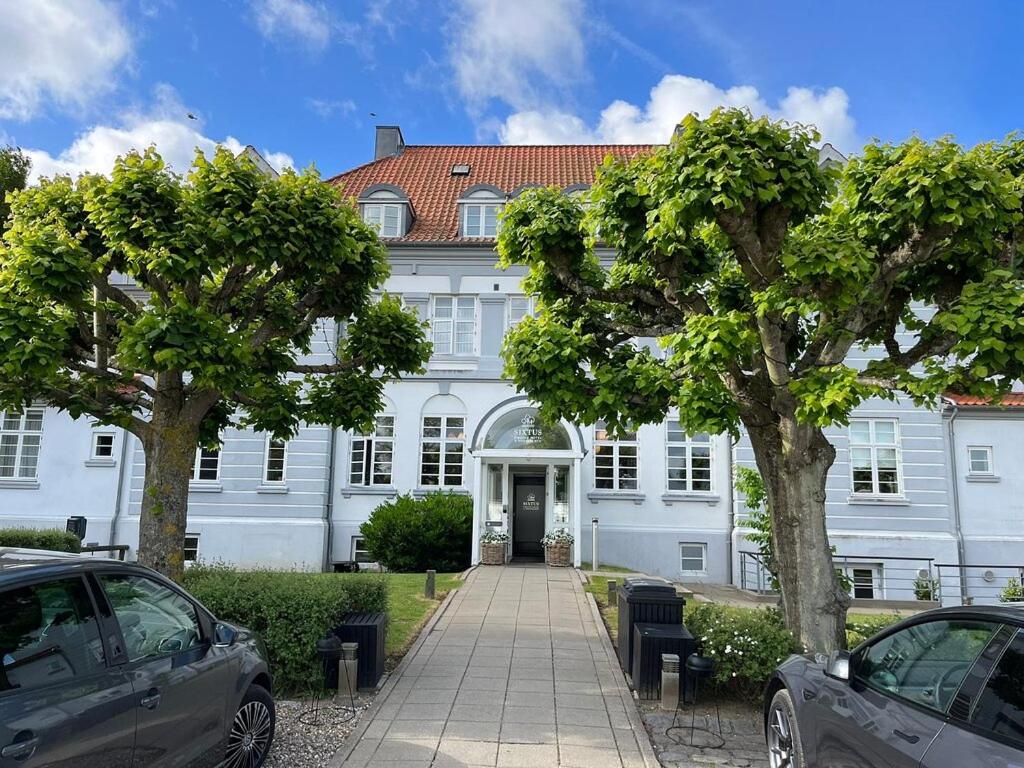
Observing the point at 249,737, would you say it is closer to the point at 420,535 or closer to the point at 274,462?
the point at 420,535

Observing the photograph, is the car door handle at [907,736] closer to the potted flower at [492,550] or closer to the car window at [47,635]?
the car window at [47,635]

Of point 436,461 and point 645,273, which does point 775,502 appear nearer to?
point 645,273

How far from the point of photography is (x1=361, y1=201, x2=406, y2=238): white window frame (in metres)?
21.7

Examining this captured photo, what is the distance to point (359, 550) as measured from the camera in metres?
→ 20.3

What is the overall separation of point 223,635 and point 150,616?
0.74 m

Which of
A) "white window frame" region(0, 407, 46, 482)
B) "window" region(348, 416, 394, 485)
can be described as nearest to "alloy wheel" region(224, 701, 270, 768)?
"window" region(348, 416, 394, 485)

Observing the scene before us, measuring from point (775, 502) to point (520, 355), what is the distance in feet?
10.3

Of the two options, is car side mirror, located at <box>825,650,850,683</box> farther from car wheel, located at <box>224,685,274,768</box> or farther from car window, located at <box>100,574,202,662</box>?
car window, located at <box>100,574,202,662</box>

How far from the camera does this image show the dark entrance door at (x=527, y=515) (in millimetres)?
19969

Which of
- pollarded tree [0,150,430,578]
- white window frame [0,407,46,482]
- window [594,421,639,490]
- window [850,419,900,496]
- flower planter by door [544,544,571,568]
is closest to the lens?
pollarded tree [0,150,430,578]

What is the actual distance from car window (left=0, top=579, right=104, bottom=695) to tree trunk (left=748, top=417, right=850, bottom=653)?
612 cm

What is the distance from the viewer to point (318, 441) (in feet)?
67.4

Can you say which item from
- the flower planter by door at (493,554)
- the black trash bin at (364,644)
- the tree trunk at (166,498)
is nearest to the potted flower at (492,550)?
the flower planter by door at (493,554)

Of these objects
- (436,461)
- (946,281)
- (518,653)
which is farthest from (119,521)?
(946,281)
